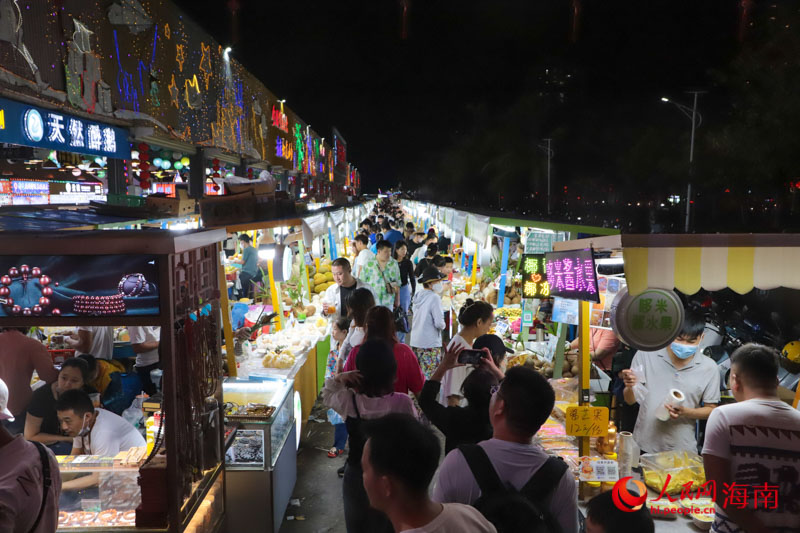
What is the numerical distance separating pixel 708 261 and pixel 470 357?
5.98 ft

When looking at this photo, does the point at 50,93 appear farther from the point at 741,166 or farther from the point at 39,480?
the point at 741,166

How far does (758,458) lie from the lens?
292 centimetres

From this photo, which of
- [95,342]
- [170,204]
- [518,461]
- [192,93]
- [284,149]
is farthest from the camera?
[284,149]

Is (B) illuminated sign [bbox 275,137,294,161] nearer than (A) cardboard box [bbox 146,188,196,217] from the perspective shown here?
No

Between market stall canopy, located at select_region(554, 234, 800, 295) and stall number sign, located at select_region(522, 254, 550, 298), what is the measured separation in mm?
2771

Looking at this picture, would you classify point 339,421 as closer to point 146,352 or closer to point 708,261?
point 146,352

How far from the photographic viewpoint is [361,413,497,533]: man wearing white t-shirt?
1909 mm

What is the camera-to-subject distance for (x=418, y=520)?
6.28 ft

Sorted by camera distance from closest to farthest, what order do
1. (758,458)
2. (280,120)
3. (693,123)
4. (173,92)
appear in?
(758,458)
(173,92)
(280,120)
(693,123)

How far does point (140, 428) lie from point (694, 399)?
16.2 ft

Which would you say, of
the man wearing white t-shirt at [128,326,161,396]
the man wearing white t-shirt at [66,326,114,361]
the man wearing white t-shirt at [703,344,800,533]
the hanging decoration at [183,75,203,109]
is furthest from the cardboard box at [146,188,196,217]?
the hanging decoration at [183,75,203,109]

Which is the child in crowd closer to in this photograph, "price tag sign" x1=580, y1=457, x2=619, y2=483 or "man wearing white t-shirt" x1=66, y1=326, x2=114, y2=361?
"man wearing white t-shirt" x1=66, y1=326, x2=114, y2=361

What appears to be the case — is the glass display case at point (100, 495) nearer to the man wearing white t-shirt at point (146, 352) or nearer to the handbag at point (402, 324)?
the man wearing white t-shirt at point (146, 352)

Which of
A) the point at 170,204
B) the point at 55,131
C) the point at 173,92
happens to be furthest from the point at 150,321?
the point at 173,92
